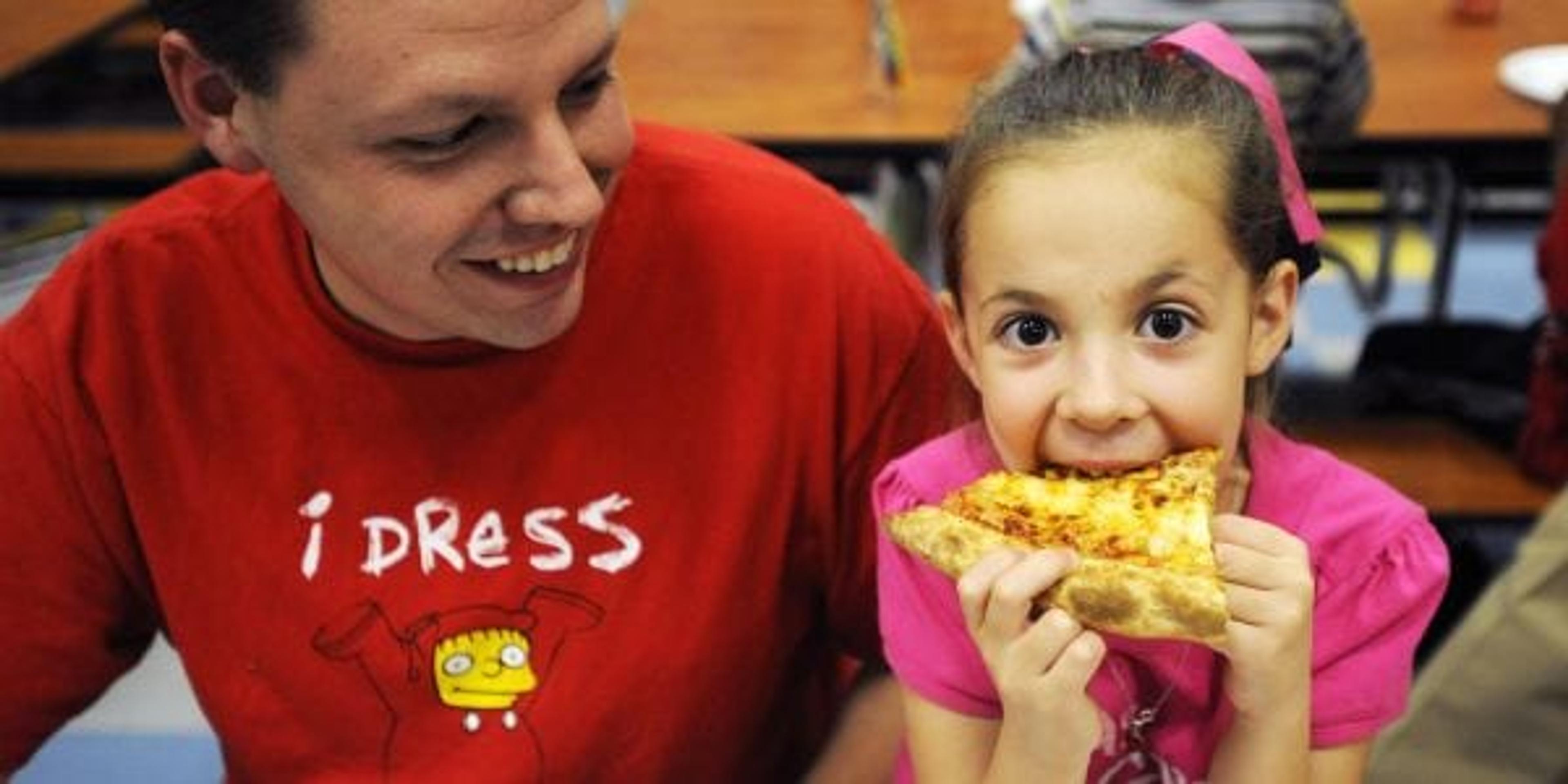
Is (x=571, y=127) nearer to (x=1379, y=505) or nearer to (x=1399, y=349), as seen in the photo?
(x=1379, y=505)

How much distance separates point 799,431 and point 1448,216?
125 inches

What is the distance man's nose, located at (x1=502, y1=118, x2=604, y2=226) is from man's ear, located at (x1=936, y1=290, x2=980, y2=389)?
Answer: 0.93ft

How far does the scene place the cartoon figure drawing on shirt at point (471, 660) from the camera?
52.4 inches

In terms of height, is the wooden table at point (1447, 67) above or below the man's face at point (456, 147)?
below

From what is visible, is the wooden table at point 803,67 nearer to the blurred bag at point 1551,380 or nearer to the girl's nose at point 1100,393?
the blurred bag at point 1551,380


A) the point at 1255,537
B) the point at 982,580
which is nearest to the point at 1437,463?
the point at 1255,537

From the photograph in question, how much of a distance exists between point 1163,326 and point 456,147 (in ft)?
1.70

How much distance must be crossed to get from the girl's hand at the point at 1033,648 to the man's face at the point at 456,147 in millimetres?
403

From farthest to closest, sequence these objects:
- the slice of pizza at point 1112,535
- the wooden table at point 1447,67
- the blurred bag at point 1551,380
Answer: the wooden table at point 1447,67 < the blurred bag at point 1551,380 < the slice of pizza at point 1112,535

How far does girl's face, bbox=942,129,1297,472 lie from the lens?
1.07m

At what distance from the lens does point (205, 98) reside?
1.25 metres

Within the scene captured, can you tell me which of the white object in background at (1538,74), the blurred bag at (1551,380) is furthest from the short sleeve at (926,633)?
the white object in background at (1538,74)

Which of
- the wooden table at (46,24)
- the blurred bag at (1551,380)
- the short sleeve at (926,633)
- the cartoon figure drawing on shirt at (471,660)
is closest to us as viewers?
the short sleeve at (926,633)

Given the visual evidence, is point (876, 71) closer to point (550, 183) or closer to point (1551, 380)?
point (1551, 380)
